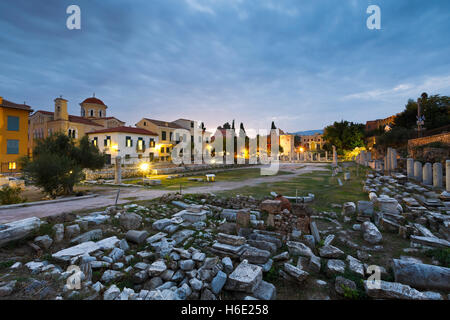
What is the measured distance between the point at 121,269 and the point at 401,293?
4924mm

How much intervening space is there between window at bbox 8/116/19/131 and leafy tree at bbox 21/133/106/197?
57.3ft

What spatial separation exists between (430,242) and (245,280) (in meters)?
4.84

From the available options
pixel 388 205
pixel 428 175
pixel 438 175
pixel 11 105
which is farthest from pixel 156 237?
pixel 11 105

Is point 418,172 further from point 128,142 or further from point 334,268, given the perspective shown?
point 128,142

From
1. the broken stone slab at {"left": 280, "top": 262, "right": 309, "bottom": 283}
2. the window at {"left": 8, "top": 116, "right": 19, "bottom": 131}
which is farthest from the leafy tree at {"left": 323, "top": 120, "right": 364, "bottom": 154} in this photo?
the window at {"left": 8, "top": 116, "right": 19, "bottom": 131}

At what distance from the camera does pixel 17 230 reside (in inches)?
190

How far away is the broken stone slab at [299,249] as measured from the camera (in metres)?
4.60

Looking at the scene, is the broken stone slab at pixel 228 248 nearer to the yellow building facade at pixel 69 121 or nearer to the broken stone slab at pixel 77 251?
the broken stone slab at pixel 77 251

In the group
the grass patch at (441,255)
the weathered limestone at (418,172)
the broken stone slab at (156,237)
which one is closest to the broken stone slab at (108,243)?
the broken stone slab at (156,237)

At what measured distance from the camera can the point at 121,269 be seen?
418cm

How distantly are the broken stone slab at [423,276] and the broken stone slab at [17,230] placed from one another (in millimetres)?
7939

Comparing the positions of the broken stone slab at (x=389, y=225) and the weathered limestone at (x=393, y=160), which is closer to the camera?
the broken stone slab at (x=389, y=225)

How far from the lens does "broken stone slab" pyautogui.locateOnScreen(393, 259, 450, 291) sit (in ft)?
11.6
